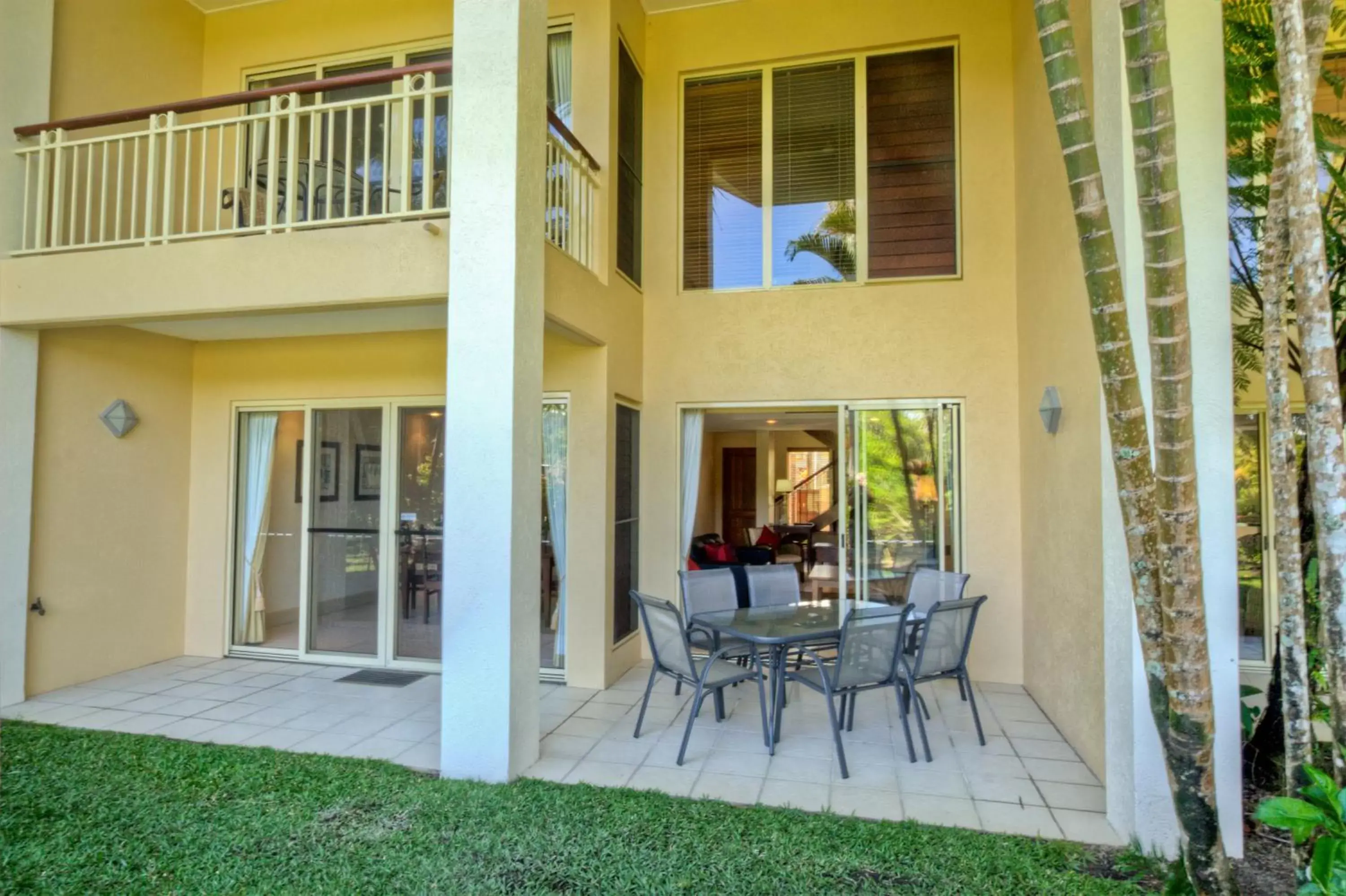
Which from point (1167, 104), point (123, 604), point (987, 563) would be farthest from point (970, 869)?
point (123, 604)

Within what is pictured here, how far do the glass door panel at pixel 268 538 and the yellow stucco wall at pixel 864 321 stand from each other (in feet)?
10.1

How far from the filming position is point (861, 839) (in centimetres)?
301

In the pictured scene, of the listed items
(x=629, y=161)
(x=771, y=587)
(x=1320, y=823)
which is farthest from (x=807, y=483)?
(x=1320, y=823)

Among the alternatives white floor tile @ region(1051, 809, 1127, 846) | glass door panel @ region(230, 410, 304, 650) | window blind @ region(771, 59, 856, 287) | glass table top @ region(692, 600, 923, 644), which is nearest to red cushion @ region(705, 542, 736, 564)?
glass table top @ region(692, 600, 923, 644)

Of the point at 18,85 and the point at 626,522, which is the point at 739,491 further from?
the point at 18,85

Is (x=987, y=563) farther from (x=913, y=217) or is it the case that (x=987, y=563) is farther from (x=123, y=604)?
(x=123, y=604)

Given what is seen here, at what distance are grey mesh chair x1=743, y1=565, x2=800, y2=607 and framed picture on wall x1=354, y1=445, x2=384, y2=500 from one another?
10.4 ft

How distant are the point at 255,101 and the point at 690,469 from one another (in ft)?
13.7

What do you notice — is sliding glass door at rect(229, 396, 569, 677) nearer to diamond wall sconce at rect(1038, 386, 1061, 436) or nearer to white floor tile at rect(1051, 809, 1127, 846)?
diamond wall sconce at rect(1038, 386, 1061, 436)

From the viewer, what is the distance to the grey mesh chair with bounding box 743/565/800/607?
208 inches

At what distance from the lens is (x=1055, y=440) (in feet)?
14.5

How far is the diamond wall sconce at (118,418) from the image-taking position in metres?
5.50

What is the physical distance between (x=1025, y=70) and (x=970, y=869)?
523 centimetres

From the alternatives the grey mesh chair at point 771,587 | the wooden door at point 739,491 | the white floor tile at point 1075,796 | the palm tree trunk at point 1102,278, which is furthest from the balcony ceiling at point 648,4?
the wooden door at point 739,491
